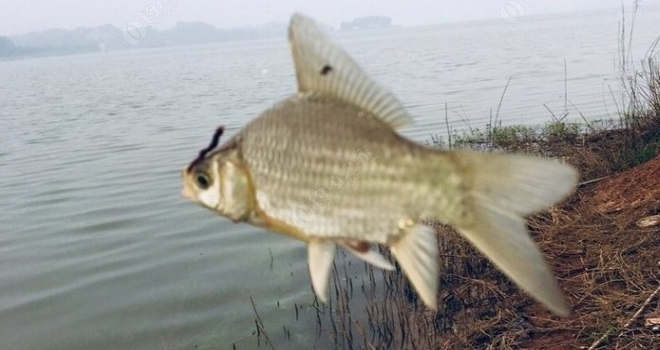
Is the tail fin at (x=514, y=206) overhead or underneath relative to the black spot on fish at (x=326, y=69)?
underneath

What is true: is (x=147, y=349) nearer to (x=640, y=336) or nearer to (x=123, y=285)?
(x=123, y=285)

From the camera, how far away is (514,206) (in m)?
1.37

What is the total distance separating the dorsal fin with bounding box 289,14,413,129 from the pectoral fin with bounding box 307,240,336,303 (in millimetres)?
312

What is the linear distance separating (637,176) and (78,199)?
37.2ft

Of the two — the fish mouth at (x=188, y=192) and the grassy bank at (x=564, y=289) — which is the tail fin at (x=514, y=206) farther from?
the grassy bank at (x=564, y=289)

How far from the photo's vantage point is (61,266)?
35.9 feet

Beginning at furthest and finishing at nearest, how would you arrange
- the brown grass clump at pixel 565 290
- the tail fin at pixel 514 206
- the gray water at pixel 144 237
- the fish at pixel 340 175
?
1. the gray water at pixel 144 237
2. the brown grass clump at pixel 565 290
3. the fish at pixel 340 175
4. the tail fin at pixel 514 206

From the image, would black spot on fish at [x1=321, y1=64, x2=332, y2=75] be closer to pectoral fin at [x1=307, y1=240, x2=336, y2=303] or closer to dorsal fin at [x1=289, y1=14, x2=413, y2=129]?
dorsal fin at [x1=289, y1=14, x2=413, y2=129]

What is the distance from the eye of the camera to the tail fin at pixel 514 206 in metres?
1.31

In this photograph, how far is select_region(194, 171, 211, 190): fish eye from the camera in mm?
1517

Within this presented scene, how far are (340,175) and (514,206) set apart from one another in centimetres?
38

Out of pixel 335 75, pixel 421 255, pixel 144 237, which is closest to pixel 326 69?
pixel 335 75

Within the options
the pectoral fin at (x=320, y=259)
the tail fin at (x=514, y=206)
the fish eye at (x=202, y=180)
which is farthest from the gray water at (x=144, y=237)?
the tail fin at (x=514, y=206)

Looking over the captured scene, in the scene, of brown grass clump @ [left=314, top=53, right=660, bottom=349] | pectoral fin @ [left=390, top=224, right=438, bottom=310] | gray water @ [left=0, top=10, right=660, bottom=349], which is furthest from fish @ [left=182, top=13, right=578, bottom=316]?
gray water @ [left=0, top=10, right=660, bottom=349]
